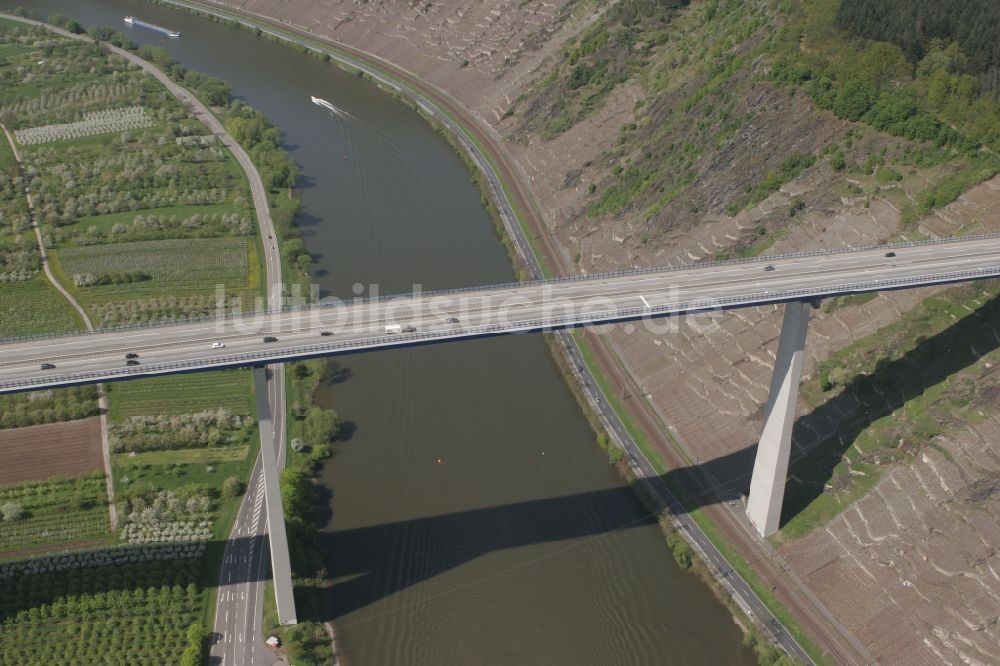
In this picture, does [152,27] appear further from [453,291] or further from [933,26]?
[453,291]

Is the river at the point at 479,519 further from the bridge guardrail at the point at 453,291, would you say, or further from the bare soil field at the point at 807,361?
the bridge guardrail at the point at 453,291

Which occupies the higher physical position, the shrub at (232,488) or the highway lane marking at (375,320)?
the highway lane marking at (375,320)

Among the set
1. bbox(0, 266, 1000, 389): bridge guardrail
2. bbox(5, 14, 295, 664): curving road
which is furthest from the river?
bbox(0, 266, 1000, 389): bridge guardrail

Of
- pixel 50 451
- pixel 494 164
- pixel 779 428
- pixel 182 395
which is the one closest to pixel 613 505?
pixel 779 428

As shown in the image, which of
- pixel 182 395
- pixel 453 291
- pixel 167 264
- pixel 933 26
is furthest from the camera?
pixel 167 264

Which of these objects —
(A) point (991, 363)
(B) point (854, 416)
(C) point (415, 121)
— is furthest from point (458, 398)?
(C) point (415, 121)

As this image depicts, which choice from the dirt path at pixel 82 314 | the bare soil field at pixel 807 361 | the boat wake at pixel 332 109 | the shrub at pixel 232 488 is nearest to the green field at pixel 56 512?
the dirt path at pixel 82 314

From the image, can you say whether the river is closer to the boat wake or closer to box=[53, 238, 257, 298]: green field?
box=[53, 238, 257, 298]: green field

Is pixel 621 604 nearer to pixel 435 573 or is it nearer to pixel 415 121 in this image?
pixel 435 573
